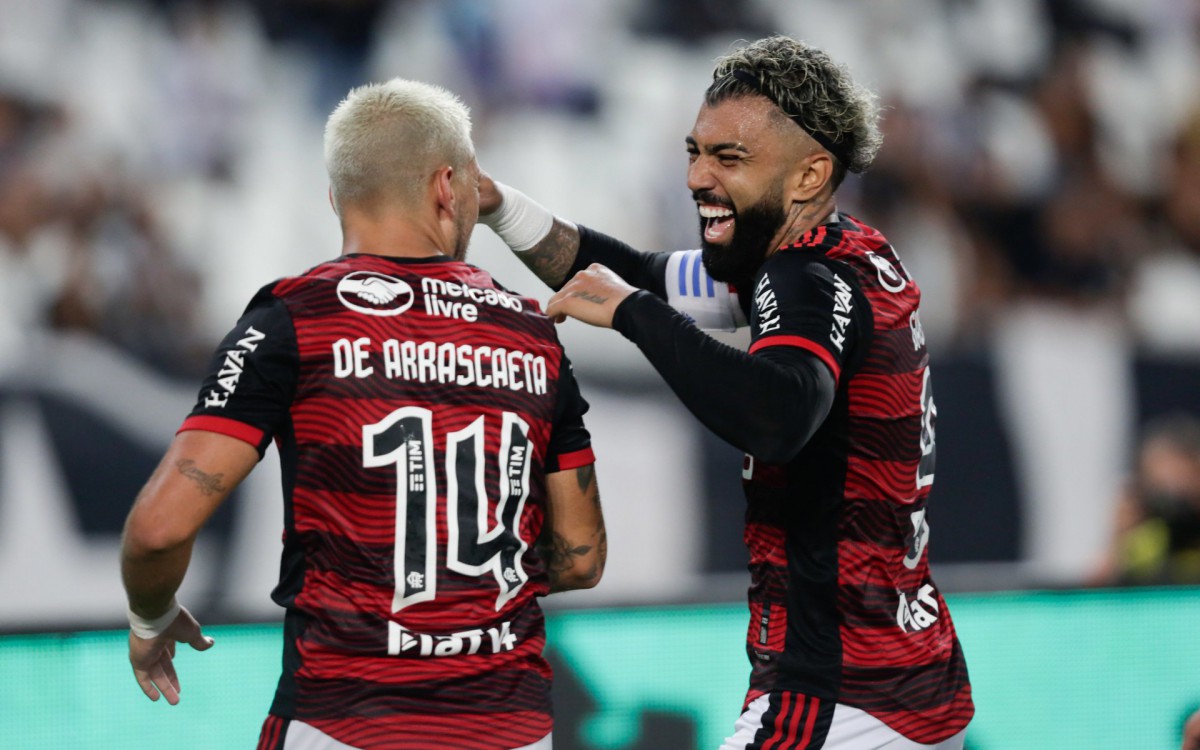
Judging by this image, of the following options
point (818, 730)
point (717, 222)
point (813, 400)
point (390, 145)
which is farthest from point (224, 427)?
point (818, 730)

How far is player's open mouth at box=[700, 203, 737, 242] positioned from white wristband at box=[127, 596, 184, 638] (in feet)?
3.90

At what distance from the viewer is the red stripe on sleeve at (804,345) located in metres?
2.12

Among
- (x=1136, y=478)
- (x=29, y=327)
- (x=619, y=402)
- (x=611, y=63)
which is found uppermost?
(x=611, y=63)

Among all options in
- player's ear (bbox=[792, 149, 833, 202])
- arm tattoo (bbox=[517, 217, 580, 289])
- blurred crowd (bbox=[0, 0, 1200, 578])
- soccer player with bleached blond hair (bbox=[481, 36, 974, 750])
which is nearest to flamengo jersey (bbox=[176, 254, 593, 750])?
soccer player with bleached blond hair (bbox=[481, 36, 974, 750])

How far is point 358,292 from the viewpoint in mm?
2113

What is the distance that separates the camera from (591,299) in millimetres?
2232

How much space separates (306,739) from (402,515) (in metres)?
0.38

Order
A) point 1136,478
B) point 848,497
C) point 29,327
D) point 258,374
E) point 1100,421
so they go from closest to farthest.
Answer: point 258,374
point 848,497
point 29,327
point 1136,478
point 1100,421

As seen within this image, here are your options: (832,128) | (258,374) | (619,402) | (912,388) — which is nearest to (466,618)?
(258,374)

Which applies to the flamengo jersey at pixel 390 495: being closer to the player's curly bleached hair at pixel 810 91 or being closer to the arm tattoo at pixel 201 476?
the arm tattoo at pixel 201 476

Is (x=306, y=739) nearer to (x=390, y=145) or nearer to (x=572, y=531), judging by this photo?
(x=572, y=531)

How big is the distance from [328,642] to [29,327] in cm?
509

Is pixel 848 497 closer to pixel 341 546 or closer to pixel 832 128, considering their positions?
pixel 832 128

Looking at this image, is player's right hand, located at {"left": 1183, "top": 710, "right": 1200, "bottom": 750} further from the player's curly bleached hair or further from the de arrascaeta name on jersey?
the de arrascaeta name on jersey
